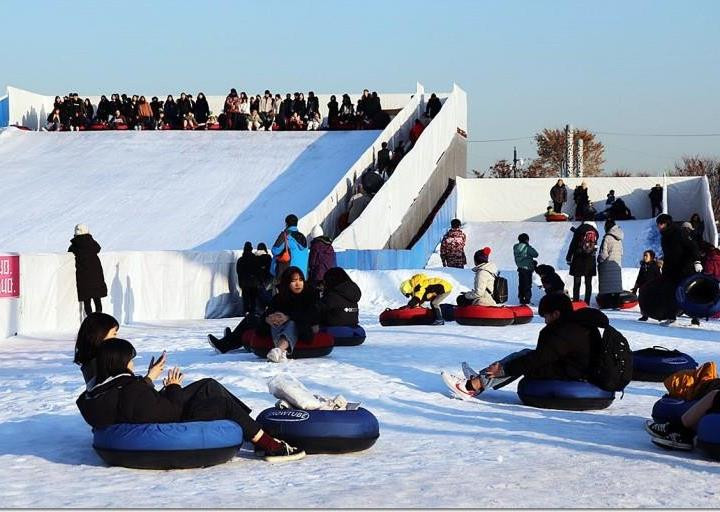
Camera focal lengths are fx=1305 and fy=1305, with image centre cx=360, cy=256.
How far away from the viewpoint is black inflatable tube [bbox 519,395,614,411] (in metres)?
9.48

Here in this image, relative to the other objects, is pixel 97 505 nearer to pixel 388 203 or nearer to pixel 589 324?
pixel 589 324

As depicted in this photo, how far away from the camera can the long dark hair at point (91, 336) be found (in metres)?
7.57

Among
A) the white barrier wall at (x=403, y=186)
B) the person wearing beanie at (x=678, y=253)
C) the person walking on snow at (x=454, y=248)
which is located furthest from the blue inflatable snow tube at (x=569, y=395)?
the person walking on snow at (x=454, y=248)

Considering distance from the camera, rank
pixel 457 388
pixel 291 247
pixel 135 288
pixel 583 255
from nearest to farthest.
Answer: pixel 457 388 < pixel 291 247 < pixel 135 288 < pixel 583 255

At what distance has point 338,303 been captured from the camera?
14164mm

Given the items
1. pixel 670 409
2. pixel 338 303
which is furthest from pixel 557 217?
pixel 670 409

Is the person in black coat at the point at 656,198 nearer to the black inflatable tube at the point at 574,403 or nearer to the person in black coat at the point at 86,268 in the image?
the person in black coat at the point at 86,268

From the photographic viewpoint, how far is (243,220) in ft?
94.4

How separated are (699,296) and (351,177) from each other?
15.2 metres

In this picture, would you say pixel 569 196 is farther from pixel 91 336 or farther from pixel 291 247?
pixel 91 336

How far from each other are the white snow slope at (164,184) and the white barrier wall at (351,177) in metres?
0.80

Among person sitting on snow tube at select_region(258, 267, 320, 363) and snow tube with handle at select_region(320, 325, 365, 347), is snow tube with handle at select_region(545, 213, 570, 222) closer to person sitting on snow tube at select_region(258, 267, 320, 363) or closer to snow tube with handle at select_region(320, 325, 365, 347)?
snow tube with handle at select_region(320, 325, 365, 347)

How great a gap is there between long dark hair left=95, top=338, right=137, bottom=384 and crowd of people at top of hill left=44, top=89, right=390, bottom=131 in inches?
1213

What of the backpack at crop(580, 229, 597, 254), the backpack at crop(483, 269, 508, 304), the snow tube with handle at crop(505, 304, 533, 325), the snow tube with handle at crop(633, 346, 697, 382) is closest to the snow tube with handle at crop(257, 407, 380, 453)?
the snow tube with handle at crop(633, 346, 697, 382)
